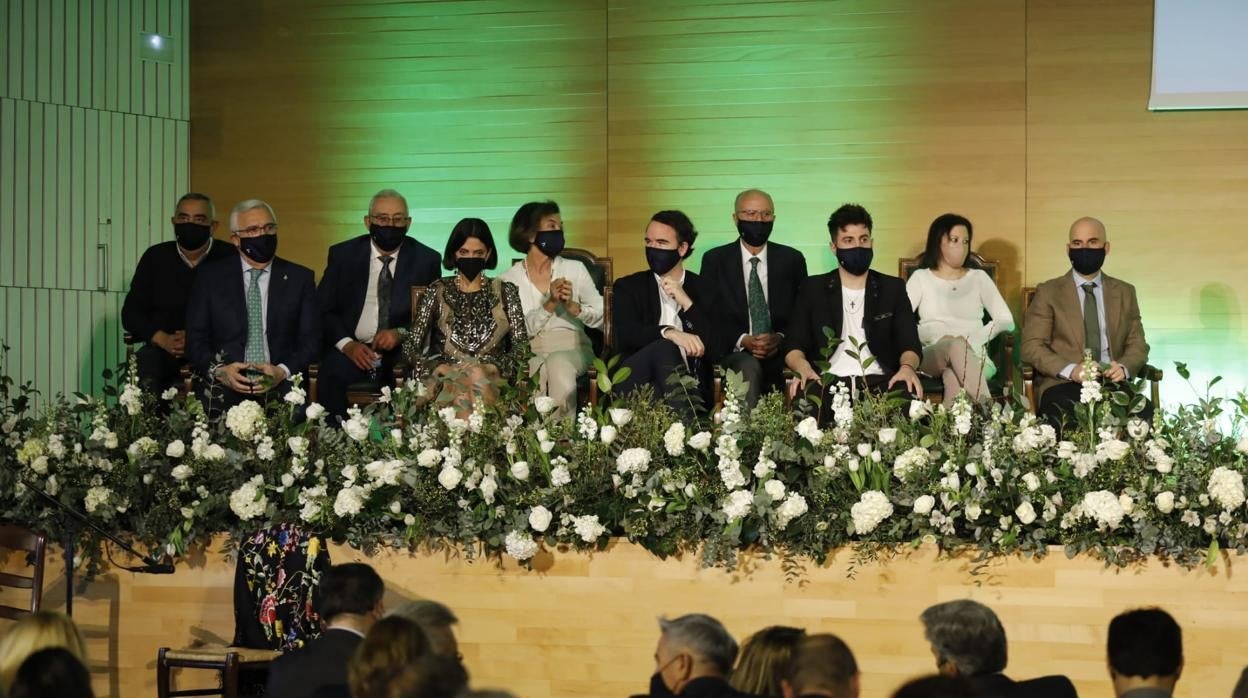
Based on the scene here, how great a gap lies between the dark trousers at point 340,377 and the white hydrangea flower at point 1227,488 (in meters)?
3.68

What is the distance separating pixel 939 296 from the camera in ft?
23.1

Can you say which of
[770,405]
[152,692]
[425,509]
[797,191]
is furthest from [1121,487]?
[797,191]

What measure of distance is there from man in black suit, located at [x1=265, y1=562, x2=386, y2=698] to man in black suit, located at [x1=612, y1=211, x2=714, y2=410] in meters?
2.70

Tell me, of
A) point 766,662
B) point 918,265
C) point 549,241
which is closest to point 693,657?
point 766,662

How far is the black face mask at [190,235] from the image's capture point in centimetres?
720

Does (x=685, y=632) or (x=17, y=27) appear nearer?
(x=685, y=632)

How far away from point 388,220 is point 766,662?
4427mm

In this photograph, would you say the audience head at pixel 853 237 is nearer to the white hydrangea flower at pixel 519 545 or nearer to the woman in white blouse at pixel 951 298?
the woman in white blouse at pixel 951 298

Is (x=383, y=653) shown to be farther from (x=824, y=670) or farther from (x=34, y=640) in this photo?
(x=824, y=670)

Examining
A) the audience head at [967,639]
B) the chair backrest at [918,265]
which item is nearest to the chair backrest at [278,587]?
the audience head at [967,639]

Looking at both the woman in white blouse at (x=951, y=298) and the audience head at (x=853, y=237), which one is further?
the woman in white blouse at (x=951, y=298)

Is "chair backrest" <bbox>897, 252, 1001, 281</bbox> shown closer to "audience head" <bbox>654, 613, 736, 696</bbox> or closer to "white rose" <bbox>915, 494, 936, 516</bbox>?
"white rose" <bbox>915, 494, 936, 516</bbox>

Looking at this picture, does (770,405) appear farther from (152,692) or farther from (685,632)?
(152,692)

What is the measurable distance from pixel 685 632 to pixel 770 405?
69.6 inches
